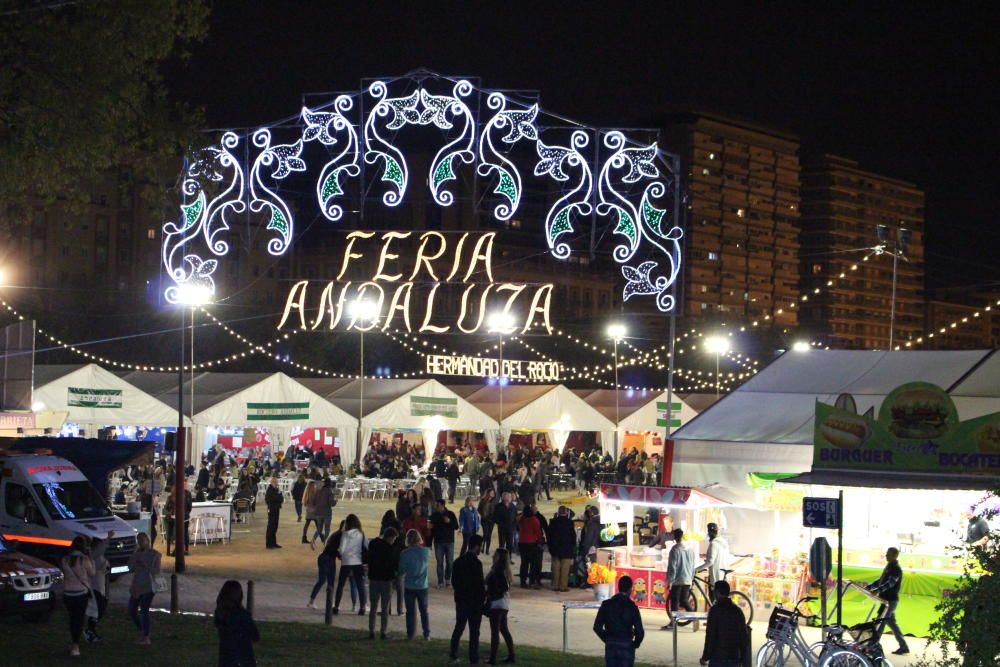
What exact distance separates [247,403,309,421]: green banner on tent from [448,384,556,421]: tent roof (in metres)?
9.33

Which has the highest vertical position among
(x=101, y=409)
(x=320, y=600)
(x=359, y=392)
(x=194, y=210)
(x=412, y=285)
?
(x=194, y=210)

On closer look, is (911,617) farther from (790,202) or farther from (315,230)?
(790,202)

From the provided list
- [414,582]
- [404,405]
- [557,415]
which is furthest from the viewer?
[557,415]

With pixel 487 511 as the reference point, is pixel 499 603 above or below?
below

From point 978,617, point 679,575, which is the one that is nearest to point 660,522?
point 679,575

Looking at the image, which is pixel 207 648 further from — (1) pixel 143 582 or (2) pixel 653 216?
(2) pixel 653 216

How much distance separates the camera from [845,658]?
42.6ft

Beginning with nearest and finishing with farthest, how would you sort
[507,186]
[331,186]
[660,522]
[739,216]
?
[660,522], [507,186], [331,186], [739,216]

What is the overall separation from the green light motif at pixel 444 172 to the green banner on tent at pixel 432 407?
1444 cm

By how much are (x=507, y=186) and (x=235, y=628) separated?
17.8 m

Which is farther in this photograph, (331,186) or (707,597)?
(331,186)

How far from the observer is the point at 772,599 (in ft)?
60.6

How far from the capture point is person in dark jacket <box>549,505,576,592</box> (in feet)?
69.6

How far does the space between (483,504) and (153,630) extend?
998 centimetres
